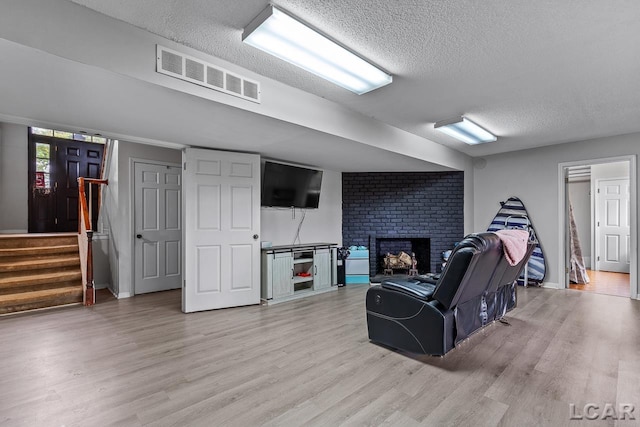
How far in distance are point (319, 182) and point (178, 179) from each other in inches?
94.4

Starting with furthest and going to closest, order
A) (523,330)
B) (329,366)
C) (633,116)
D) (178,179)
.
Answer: (178,179)
(633,116)
(523,330)
(329,366)

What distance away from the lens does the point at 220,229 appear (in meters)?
4.04

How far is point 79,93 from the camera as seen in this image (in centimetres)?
224

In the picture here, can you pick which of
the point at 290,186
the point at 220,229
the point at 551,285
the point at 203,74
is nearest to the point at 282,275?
the point at 220,229

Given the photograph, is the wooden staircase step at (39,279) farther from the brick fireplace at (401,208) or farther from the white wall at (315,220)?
the brick fireplace at (401,208)

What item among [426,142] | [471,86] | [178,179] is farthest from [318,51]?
[178,179]

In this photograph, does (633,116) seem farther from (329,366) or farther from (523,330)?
(329,366)

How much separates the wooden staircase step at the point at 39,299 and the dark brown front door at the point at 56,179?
8.03 feet

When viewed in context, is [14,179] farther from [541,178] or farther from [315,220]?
[541,178]

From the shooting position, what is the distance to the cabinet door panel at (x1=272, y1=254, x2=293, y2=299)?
14.3 feet

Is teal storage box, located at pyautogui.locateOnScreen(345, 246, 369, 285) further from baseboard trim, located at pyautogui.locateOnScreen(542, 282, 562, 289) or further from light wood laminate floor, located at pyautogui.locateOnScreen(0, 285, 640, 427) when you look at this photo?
baseboard trim, located at pyautogui.locateOnScreen(542, 282, 562, 289)

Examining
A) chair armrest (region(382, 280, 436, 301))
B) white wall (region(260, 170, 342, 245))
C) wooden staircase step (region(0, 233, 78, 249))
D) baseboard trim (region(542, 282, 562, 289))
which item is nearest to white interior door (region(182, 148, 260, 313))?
white wall (region(260, 170, 342, 245))

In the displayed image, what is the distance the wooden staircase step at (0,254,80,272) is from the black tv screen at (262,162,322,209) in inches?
116

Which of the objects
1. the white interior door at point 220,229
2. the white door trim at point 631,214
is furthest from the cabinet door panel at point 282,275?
the white door trim at point 631,214
